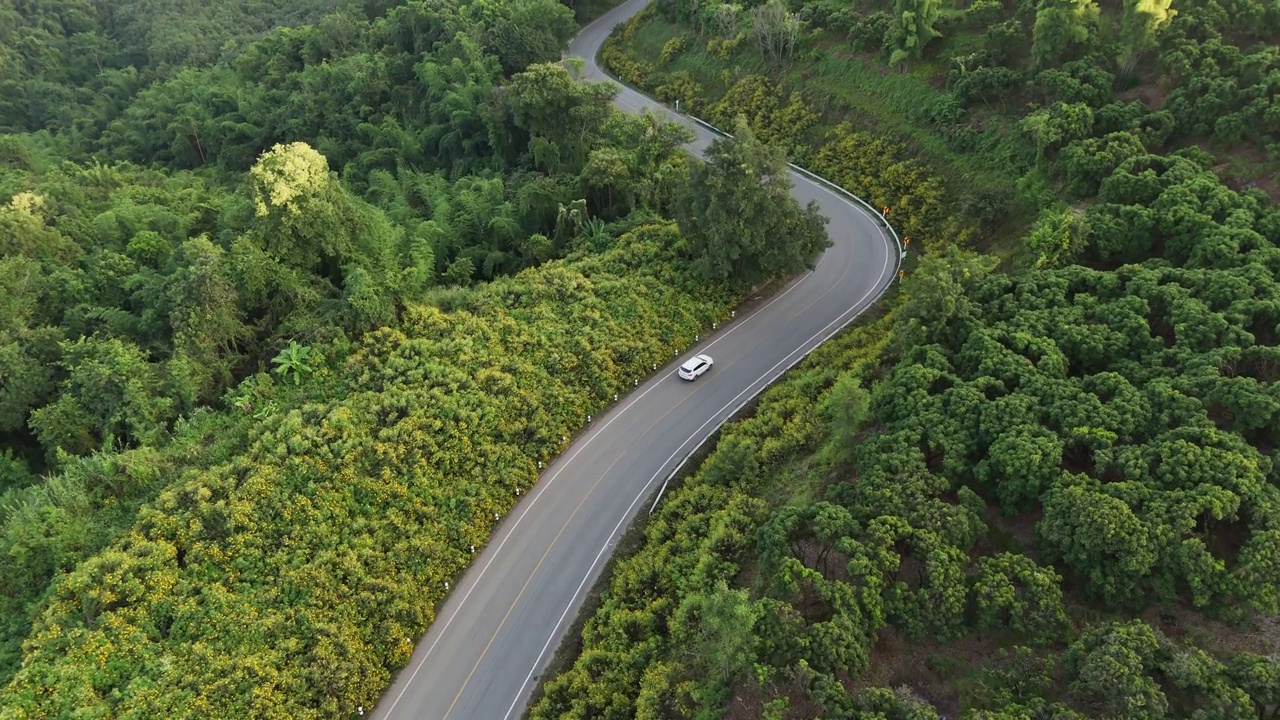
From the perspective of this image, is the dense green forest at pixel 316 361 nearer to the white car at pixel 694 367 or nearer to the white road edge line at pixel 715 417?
the white car at pixel 694 367

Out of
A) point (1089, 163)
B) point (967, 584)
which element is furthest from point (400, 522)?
point (1089, 163)

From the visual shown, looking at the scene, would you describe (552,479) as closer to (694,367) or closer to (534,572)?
(534,572)

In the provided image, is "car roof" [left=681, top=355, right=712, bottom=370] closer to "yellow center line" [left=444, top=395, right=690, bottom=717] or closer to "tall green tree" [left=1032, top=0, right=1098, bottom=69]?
"yellow center line" [left=444, top=395, right=690, bottom=717]

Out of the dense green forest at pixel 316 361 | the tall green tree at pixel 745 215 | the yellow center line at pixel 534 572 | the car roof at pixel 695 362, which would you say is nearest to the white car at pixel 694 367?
the car roof at pixel 695 362

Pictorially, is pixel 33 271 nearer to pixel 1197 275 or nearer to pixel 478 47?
pixel 478 47

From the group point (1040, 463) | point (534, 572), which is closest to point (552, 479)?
point (534, 572)

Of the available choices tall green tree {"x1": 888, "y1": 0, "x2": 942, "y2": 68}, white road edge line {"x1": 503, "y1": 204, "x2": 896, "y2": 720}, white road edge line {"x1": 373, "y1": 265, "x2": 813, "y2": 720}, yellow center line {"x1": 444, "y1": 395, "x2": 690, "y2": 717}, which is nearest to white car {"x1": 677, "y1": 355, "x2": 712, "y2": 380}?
white road edge line {"x1": 373, "y1": 265, "x2": 813, "y2": 720}
